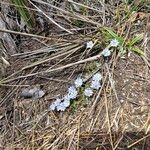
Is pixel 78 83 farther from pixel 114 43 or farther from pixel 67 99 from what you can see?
pixel 114 43

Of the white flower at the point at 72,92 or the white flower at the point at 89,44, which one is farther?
the white flower at the point at 89,44

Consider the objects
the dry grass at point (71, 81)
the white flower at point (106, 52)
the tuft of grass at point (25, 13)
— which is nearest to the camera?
the dry grass at point (71, 81)

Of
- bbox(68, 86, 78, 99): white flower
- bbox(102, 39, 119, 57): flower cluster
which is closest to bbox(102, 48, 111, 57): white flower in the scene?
bbox(102, 39, 119, 57): flower cluster

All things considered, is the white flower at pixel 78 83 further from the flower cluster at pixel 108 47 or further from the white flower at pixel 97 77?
the flower cluster at pixel 108 47

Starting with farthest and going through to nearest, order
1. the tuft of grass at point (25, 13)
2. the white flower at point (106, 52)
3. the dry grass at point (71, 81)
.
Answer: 1. the tuft of grass at point (25, 13)
2. the white flower at point (106, 52)
3. the dry grass at point (71, 81)

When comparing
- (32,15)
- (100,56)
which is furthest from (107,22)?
(32,15)

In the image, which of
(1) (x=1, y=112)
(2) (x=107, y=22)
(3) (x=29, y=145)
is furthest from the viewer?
(2) (x=107, y=22)

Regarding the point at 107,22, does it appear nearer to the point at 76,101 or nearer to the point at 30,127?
the point at 76,101

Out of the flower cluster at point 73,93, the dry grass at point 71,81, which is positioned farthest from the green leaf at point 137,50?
the flower cluster at point 73,93
